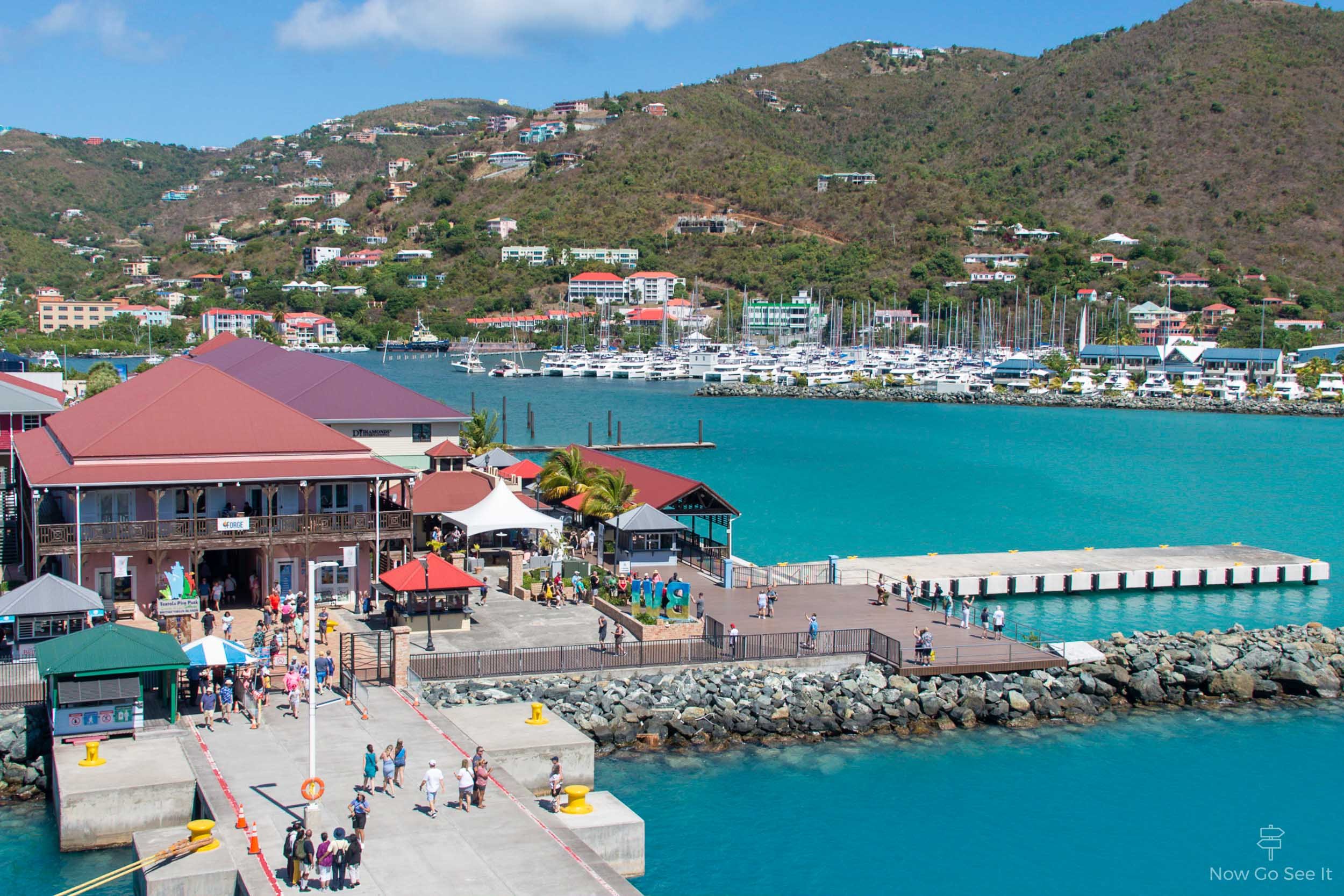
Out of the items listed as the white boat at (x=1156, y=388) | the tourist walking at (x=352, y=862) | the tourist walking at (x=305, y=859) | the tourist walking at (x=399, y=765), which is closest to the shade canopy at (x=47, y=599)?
the tourist walking at (x=399, y=765)

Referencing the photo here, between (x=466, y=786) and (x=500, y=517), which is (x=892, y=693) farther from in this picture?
(x=500, y=517)

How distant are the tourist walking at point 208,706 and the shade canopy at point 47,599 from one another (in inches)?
200

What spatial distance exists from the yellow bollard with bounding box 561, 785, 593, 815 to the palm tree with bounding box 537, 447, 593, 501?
24.9 m

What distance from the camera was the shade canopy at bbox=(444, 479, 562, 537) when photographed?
133 ft

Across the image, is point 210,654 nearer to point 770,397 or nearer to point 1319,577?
point 1319,577

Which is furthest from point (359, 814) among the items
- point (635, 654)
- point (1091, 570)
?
point (1091, 570)

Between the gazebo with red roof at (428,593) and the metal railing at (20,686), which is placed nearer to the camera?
the metal railing at (20,686)

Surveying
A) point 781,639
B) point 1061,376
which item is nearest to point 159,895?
point 781,639

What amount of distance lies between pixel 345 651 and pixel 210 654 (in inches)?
152

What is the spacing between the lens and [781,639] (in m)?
33.0

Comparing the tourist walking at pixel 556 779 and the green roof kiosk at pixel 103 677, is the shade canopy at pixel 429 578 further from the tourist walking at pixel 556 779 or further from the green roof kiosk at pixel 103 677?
the tourist walking at pixel 556 779

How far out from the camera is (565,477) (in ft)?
155

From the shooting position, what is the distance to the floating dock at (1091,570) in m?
46.0

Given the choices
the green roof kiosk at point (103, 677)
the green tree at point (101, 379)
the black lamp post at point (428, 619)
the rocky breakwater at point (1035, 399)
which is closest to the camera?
the green roof kiosk at point (103, 677)
